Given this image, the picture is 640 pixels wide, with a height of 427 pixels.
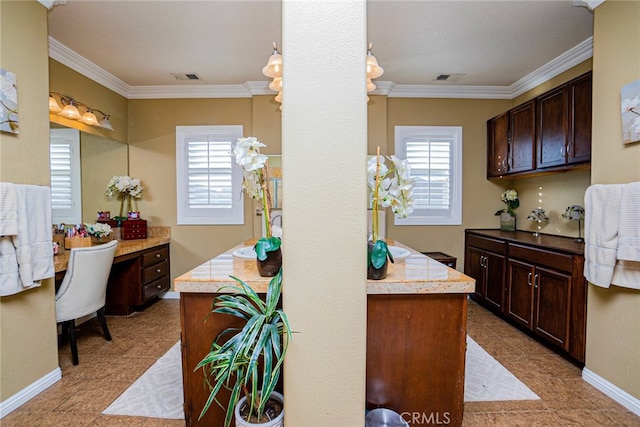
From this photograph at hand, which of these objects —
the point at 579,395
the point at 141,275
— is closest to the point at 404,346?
the point at 579,395

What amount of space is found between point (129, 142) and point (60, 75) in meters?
1.12

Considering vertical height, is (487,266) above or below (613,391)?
above

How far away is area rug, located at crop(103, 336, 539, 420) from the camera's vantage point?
6.20 feet

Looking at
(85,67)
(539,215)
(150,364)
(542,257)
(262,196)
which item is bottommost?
(150,364)

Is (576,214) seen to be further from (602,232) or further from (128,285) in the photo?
(128,285)

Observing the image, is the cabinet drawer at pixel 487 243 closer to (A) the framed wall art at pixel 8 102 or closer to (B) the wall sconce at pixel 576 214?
(B) the wall sconce at pixel 576 214

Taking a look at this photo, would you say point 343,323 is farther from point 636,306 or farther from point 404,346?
point 636,306

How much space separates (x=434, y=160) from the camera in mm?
3988

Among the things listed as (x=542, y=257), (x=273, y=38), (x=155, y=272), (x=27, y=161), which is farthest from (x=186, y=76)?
(x=542, y=257)

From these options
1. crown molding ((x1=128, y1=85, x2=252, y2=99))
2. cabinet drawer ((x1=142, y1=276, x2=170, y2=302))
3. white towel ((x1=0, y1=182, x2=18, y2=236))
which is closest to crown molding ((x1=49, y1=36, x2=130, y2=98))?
crown molding ((x1=128, y1=85, x2=252, y2=99))

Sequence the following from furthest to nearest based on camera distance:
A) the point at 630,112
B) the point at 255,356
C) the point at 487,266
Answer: the point at 487,266, the point at 630,112, the point at 255,356

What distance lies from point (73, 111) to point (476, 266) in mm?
4705

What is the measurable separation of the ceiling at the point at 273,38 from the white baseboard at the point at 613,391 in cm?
272

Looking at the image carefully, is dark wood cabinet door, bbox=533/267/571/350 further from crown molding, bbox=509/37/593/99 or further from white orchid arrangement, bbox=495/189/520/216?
crown molding, bbox=509/37/593/99
